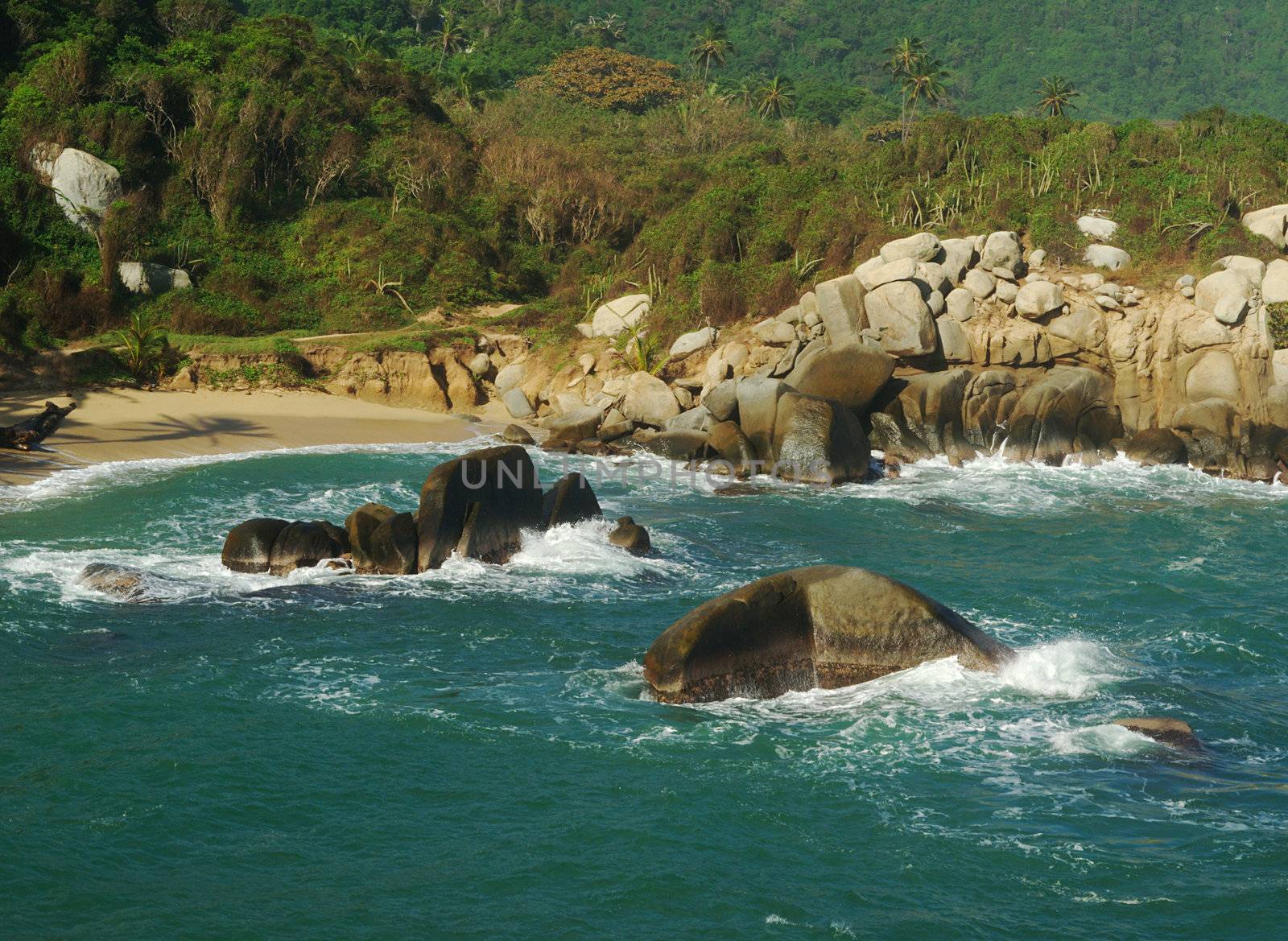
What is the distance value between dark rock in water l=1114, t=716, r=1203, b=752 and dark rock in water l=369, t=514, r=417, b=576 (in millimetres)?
9825

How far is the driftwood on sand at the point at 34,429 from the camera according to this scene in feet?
79.2

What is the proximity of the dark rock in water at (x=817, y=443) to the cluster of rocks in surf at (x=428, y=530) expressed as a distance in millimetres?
7824

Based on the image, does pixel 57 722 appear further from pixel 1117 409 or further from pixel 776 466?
pixel 1117 409

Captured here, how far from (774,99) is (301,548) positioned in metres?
61.2

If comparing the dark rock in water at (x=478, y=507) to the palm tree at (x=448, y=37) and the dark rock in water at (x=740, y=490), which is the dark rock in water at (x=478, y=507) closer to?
the dark rock in water at (x=740, y=490)

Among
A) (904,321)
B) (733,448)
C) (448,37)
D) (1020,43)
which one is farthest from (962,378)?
(1020,43)

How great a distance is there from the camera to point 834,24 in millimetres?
105750

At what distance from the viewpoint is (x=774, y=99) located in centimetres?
7269

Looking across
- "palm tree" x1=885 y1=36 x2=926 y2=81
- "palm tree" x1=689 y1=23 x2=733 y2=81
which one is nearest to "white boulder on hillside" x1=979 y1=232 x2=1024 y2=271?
"palm tree" x1=885 y1=36 x2=926 y2=81

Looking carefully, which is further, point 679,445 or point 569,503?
point 679,445

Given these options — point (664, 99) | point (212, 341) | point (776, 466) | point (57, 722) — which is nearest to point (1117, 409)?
point (776, 466)

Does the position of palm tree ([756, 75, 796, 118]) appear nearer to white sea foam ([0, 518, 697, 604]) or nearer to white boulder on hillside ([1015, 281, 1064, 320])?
white boulder on hillside ([1015, 281, 1064, 320])

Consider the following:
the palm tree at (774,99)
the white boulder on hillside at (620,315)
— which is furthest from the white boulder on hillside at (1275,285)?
the palm tree at (774,99)

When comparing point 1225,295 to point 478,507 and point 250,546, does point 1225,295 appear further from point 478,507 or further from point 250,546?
point 250,546
